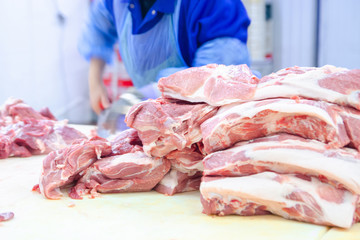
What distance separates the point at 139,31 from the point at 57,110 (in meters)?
2.77

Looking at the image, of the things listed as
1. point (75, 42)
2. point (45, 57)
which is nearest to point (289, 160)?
point (45, 57)

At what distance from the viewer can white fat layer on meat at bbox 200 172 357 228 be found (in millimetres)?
1111

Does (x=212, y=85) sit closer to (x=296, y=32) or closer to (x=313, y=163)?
(x=313, y=163)

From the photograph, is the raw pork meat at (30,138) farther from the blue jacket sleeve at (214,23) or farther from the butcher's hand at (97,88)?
the butcher's hand at (97,88)

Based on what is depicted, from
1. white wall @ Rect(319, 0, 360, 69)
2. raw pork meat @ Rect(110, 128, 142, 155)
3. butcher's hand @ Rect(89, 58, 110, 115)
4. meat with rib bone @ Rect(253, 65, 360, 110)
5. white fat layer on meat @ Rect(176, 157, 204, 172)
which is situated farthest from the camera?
white wall @ Rect(319, 0, 360, 69)

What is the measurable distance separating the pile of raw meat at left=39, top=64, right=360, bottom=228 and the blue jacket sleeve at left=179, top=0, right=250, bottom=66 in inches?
50.3

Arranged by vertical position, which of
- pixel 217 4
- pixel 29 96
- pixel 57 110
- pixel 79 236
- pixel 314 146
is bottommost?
pixel 57 110

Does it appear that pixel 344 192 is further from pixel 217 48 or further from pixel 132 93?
pixel 217 48

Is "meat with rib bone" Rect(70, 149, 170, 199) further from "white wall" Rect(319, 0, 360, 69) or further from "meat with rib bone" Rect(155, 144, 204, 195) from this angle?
"white wall" Rect(319, 0, 360, 69)

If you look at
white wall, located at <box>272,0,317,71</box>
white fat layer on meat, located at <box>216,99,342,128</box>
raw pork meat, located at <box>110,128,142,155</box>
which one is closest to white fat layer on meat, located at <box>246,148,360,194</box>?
white fat layer on meat, located at <box>216,99,342,128</box>

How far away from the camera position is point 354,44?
3732 millimetres

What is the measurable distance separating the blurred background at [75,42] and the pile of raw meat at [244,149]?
2773 mm

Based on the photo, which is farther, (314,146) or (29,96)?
(29,96)

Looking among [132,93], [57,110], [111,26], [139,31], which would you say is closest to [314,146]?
[132,93]
